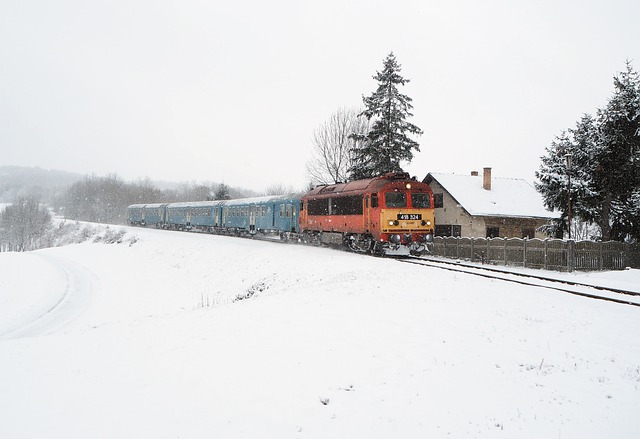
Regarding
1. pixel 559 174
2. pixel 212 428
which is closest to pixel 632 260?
pixel 559 174

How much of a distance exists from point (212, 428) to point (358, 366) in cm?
276

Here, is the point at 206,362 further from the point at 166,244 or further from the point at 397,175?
the point at 166,244

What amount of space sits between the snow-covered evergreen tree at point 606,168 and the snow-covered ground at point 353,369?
1387cm

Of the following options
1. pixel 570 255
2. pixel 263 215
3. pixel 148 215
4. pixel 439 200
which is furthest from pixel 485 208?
pixel 148 215

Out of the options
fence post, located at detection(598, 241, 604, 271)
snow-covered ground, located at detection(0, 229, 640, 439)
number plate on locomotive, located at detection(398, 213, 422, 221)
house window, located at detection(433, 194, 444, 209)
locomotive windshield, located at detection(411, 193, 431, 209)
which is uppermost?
house window, located at detection(433, 194, 444, 209)

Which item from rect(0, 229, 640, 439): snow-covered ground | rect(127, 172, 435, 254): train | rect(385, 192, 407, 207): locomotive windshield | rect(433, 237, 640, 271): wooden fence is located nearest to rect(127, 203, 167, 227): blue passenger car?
rect(127, 172, 435, 254): train

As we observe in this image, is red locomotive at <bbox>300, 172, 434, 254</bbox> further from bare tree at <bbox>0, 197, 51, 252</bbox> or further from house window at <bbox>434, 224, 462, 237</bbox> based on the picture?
bare tree at <bbox>0, 197, 51, 252</bbox>

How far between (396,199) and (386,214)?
95 cm

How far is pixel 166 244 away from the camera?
40.3 metres

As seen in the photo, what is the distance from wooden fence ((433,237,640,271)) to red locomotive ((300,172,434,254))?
11.9 ft

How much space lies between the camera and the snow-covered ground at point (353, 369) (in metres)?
6.01

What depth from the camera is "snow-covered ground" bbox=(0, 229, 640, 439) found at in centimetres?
601

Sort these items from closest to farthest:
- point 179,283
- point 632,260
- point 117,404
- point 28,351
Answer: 1. point 117,404
2. point 28,351
3. point 632,260
4. point 179,283

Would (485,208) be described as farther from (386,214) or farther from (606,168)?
(386,214)
